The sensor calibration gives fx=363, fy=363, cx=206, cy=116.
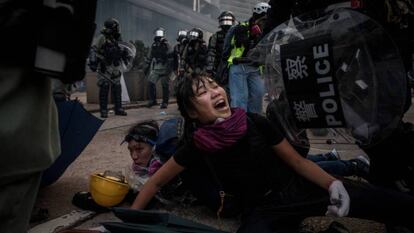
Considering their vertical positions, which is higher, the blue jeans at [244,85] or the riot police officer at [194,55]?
the riot police officer at [194,55]

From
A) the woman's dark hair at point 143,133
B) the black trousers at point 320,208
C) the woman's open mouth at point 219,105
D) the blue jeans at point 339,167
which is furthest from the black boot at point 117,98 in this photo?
the black trousers at point 320,208

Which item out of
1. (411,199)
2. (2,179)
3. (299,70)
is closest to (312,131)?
(299,70)

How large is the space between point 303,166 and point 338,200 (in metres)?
0.27

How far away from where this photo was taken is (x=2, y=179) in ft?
2.53

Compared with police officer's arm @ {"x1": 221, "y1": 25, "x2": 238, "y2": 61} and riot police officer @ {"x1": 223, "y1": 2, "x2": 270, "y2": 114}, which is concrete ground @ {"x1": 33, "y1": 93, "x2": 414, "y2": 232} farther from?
police officer's arm @ {"x1": 221, "y1": 25, "x2": 238, "y2": 61}

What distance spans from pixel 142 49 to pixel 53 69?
38.2 feet

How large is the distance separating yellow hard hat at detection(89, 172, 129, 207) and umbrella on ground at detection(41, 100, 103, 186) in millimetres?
277

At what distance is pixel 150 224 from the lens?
166cm

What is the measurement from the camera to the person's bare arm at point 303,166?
1.91 meters

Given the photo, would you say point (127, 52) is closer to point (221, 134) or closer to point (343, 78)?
point (221, 134)

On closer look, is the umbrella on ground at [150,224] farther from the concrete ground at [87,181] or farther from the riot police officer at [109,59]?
the riot police officer at [109,59]

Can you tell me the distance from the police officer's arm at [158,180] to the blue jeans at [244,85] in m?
3.13

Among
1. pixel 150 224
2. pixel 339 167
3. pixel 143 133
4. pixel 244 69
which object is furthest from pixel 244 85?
pixel 150 224

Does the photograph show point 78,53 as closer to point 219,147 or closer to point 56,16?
point 56,16
